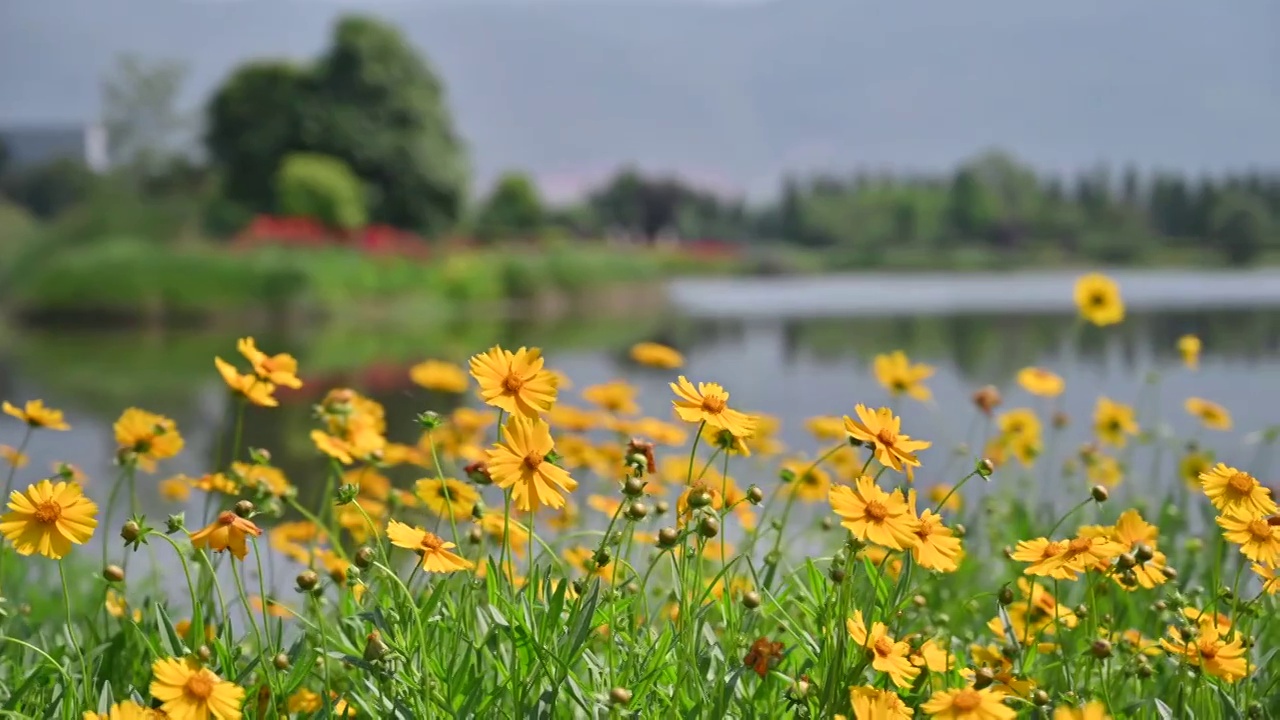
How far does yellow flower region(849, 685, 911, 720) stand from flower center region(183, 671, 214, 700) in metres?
0.45

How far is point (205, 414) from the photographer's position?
5.40 meters

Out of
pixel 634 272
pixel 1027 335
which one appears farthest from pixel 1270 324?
pixel 634 272

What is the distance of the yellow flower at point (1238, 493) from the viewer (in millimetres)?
1055

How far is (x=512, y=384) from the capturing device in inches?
38.8

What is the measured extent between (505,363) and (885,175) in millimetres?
35185

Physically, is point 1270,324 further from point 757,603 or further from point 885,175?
point 885,175

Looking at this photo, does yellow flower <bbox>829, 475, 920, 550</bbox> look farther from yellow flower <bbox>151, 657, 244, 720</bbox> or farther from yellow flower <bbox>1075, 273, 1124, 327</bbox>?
yellow flower <bbox>1075, 273, 1124, 327</bbox>

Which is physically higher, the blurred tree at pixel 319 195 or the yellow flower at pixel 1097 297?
the yellow flower at pixel 1097 297

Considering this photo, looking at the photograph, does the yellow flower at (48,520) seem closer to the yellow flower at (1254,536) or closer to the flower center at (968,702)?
the flower center at (968,702)

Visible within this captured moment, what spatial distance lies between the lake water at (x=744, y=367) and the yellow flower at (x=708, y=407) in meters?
0.85

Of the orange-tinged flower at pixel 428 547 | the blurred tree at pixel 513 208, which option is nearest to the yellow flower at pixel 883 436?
the orange-tinged flower at pixel 428 547

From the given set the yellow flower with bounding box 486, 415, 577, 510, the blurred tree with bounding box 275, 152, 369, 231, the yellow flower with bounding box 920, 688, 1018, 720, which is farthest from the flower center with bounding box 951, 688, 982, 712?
the blurred tree with bounding box 275, 152, 369, 231

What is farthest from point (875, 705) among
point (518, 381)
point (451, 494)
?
point (451, 494)

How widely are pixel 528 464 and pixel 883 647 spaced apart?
31 centimetres
